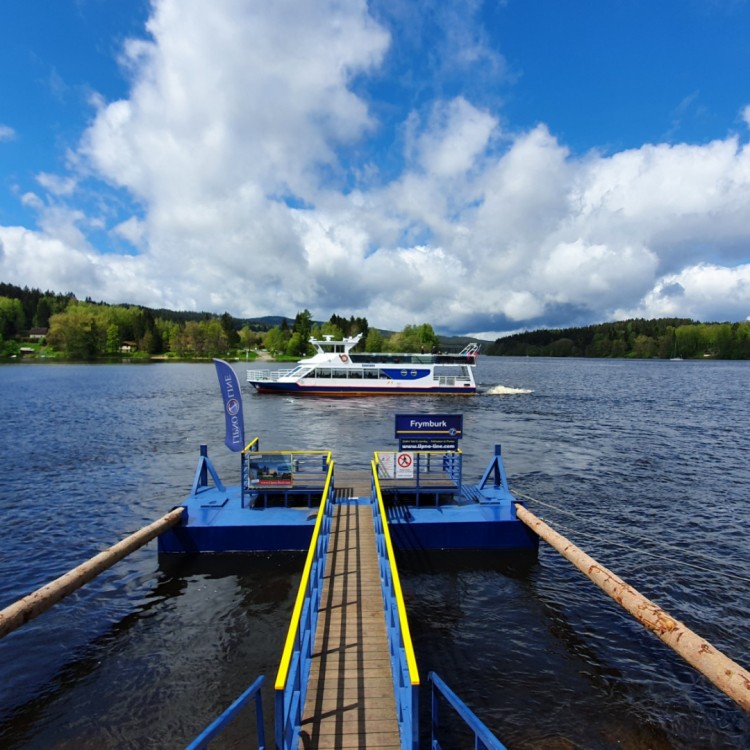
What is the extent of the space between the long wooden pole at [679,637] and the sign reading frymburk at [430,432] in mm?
5510

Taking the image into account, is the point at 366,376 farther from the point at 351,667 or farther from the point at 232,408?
the point at 351,667

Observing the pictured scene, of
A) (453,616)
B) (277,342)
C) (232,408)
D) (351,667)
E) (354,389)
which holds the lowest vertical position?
(453,616)

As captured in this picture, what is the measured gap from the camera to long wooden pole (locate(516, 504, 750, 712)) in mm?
6715

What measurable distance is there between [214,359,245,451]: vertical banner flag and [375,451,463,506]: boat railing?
4.85 meters

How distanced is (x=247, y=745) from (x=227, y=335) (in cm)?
19149

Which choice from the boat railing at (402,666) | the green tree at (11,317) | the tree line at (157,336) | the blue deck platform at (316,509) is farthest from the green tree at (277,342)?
the boat railing at (402,666)

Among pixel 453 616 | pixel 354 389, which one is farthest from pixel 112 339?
pixel 453 616

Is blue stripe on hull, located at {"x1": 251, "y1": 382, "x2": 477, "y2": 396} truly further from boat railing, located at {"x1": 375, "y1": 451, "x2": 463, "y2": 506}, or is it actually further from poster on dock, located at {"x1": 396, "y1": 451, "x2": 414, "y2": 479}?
poster on dock, located at {"x1": 396, "y1": 451, "x2": 414, "y2": 479}

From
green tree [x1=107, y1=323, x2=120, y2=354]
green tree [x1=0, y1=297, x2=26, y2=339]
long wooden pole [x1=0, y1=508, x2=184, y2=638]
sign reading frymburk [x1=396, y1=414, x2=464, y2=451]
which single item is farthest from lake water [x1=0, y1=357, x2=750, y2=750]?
green tree [x1=0, y1=297, x2=26, y2=339]

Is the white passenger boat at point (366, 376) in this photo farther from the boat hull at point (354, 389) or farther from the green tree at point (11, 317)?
the green tree at point (11, 317)

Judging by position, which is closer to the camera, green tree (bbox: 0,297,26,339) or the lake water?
the lake water

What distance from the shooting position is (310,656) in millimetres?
7570

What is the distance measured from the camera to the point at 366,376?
2462 inches

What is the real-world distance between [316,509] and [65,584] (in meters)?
6.96
